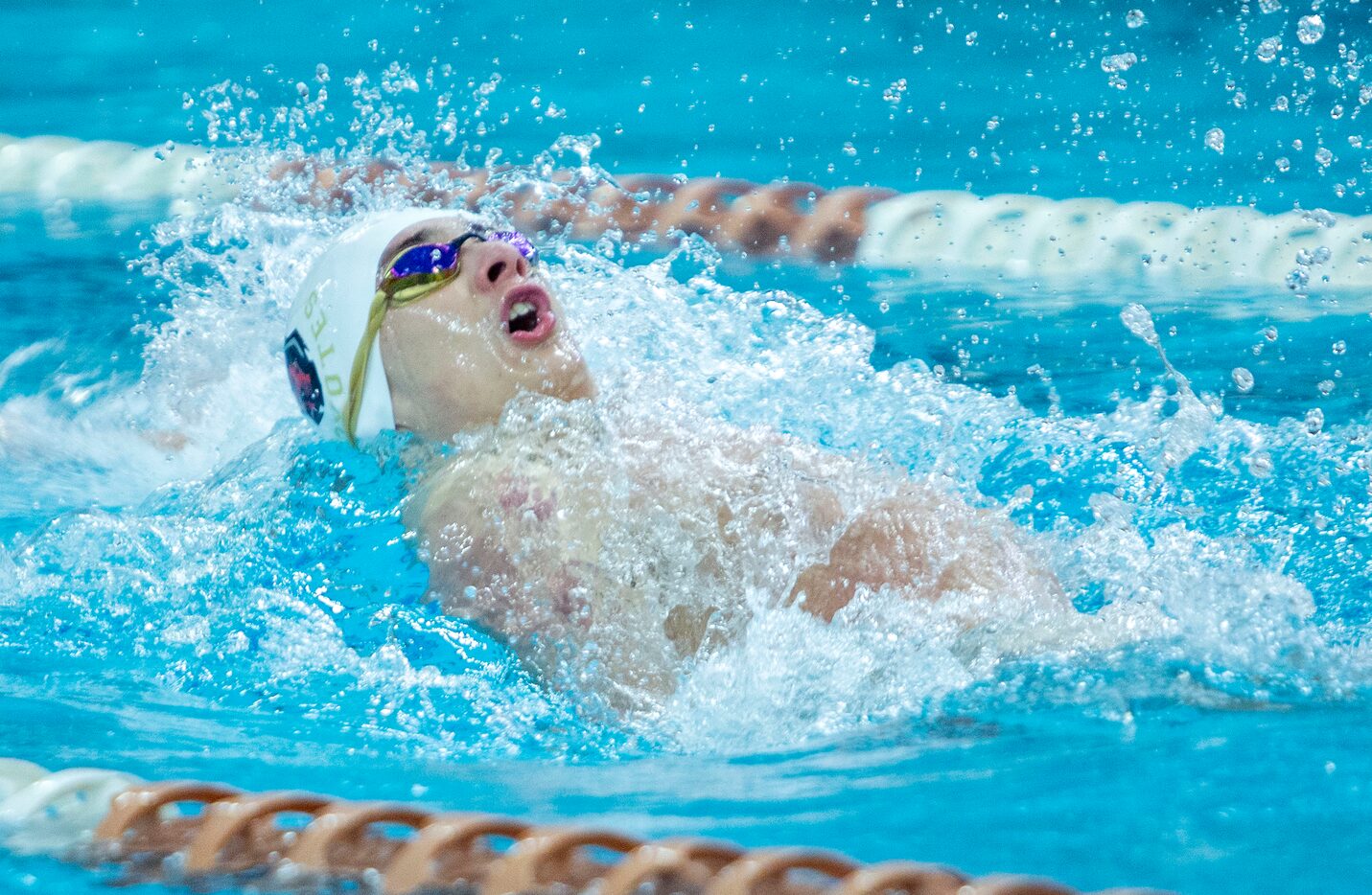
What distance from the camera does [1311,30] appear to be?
19.1 feet

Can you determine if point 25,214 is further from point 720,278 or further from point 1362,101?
point 1362,101

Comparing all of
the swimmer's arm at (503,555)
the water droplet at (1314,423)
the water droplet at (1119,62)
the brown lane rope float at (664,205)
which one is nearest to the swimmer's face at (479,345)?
the swimmer's arm at (503,555)

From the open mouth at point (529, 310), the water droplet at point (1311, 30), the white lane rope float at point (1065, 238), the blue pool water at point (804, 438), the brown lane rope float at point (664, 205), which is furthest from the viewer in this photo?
the water droplet at point (1311, 30)

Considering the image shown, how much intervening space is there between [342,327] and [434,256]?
0.20 m

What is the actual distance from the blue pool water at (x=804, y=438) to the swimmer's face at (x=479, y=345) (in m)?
0.16

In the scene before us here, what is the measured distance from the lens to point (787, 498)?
2.17m

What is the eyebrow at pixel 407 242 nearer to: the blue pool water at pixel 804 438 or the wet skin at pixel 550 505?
the wet skin at pixel 550 505

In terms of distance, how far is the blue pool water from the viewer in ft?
5.57

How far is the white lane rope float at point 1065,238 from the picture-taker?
13.0 feet

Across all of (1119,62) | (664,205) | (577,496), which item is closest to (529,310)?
(577,496)

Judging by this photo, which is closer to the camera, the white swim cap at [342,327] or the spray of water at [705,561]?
the spray of water at [705,561]

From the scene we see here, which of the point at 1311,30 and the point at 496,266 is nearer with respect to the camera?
the point at 496,266

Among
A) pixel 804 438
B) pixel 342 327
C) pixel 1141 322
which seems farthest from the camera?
pixel 1141 322

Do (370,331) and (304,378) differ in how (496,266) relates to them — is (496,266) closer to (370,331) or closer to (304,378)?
(370,331)
